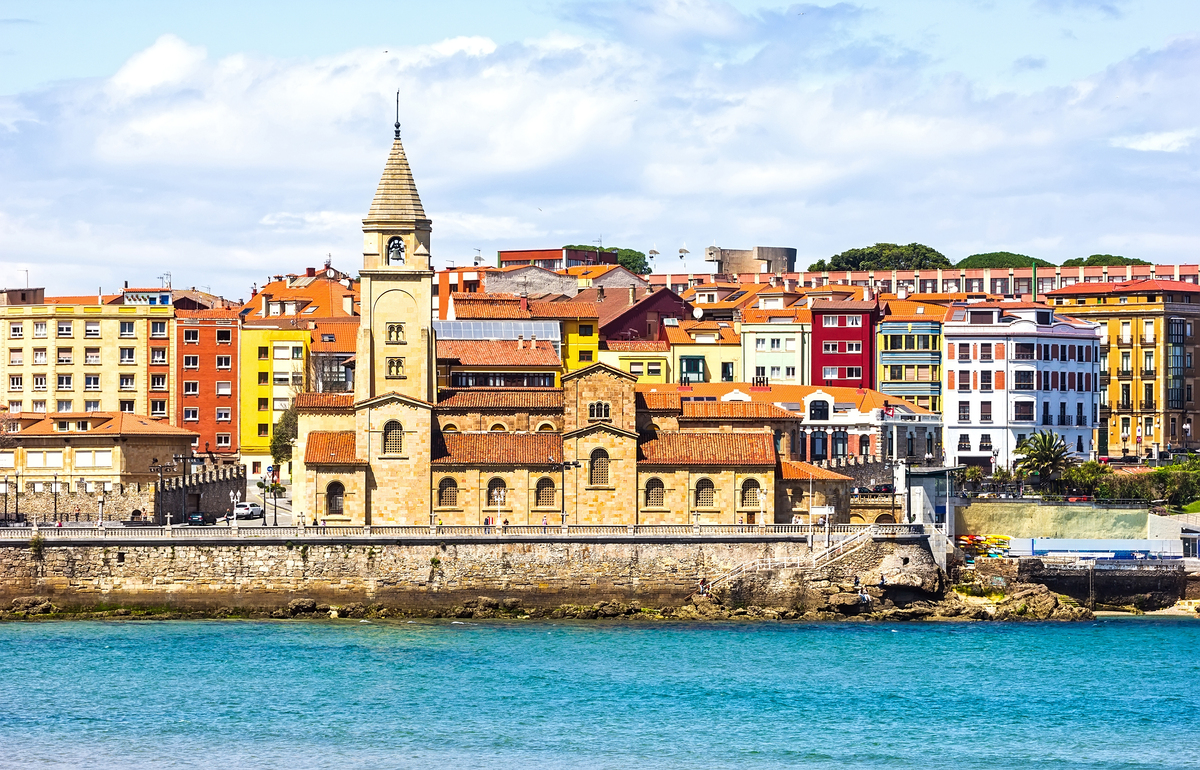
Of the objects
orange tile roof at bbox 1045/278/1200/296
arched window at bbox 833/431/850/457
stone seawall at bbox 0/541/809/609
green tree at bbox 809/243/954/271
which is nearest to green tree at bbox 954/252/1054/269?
green tree at bbox 809/243/954/271

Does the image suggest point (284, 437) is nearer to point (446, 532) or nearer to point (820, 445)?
point (820, 445)

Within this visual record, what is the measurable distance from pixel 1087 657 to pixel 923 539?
8697 millimetres

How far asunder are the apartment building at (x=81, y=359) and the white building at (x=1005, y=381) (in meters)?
41.1

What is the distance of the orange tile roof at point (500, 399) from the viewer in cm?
8481

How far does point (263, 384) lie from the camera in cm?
11388

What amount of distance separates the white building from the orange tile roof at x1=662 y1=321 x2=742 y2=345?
1133 centimetres

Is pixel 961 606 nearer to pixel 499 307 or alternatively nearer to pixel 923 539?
pixel 923 539

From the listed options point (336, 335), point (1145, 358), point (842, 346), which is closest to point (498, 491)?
point (336, 335)

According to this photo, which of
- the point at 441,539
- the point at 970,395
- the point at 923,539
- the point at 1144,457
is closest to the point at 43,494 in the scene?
the point at 441,539

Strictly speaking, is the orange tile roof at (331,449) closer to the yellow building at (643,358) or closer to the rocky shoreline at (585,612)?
the rocky shoreline at (585,612)

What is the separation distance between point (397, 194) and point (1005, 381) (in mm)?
41563

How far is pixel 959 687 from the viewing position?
6612 cm

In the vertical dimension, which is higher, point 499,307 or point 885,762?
point 499,307

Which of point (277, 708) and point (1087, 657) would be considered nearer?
point (277, 708)
